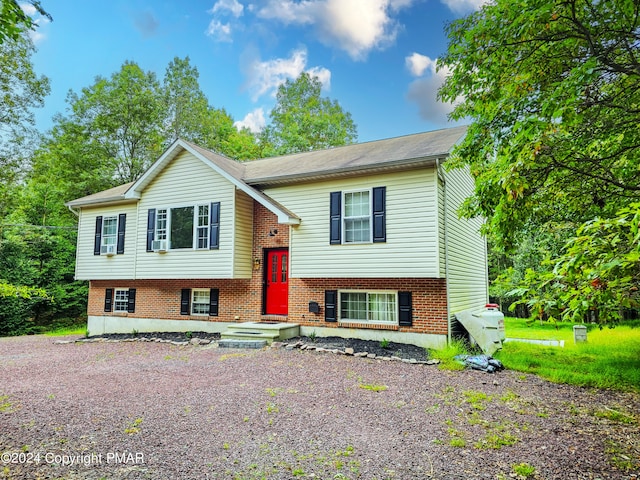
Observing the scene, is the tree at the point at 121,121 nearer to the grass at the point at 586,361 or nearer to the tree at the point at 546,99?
the tree at the point at 546,99

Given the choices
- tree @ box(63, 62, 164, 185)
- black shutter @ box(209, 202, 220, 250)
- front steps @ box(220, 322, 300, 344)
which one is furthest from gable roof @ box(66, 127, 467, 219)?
tree @ box(63, 62, 164, 185)

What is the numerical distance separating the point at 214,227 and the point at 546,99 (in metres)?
9.10

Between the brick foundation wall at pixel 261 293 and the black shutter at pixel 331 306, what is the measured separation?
0.12m

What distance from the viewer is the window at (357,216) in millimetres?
9734

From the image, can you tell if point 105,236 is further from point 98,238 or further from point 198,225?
point 198,225

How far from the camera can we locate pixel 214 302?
484 inches

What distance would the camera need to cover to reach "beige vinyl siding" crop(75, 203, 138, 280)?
43.7 ft

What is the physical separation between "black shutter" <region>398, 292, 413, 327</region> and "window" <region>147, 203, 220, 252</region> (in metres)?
5.70

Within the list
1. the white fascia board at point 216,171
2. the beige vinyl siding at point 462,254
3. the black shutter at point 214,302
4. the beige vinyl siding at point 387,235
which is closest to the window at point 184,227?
A: the white fascia board at point 216,171

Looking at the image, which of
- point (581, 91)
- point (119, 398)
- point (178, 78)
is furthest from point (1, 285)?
point (178, 78)

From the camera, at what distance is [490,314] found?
10156 mm

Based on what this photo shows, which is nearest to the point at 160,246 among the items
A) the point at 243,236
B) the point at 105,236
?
the point at 243,236

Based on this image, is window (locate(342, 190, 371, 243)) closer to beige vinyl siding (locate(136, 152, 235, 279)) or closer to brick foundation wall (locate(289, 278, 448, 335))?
brick foundation wall (locate(289, 278, 448, 335))

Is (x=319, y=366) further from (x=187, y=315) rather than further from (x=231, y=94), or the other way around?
(x=231, y=94)
